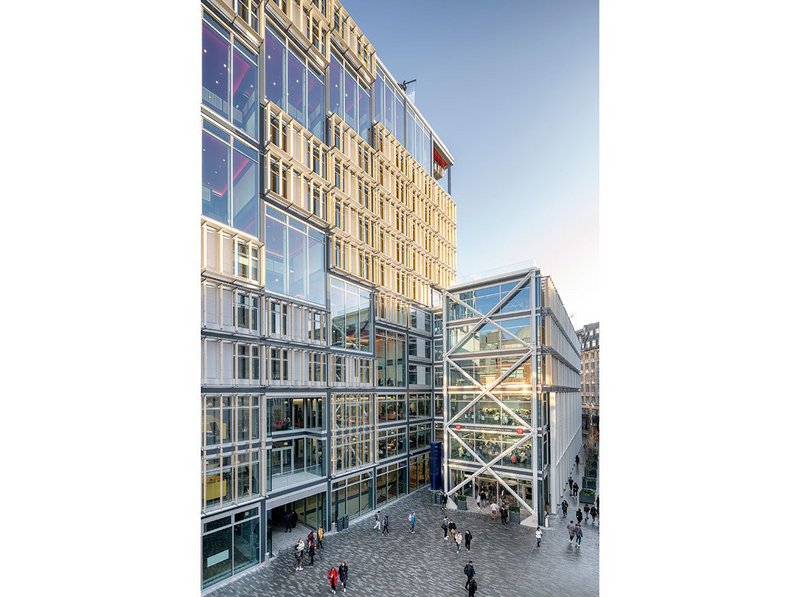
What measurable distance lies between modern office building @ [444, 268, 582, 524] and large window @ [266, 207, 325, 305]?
28.3ft

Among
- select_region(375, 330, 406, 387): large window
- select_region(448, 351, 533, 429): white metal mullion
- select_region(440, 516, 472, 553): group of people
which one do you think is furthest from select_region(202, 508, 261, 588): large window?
select_region(448, 351, 533, 429): white metal mullion

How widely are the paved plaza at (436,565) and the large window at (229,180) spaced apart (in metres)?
12.6

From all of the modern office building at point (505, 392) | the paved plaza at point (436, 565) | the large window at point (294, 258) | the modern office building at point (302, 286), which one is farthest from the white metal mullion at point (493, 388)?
the large window at point (294, 258)

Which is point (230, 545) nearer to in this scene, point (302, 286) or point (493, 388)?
point (302, 286)

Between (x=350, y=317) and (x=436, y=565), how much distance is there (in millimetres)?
12185

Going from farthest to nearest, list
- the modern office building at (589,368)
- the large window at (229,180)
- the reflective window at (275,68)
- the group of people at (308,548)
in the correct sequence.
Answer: the modern office building at (589,368)
the reflective window at (275,68)
the group of people at (308,548)
the large window at (229,180)

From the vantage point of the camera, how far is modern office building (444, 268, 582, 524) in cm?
2217

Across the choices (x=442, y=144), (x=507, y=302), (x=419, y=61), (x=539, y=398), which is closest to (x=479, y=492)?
(x=539, y=398)

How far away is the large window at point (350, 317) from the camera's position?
877 inches

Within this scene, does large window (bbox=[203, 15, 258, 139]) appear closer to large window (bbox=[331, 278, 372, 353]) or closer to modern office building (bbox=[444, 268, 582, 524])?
large window (bbox=[331, 278, 372, 353])

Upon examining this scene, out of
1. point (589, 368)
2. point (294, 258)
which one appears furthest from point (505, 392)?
point (589, 368)

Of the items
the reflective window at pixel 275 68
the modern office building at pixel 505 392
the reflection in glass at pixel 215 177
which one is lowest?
the modern office building at pixel 505 392

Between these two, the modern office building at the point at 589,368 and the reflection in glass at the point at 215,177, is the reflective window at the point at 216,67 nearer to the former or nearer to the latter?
the reflection in glass at the point at 215,177
